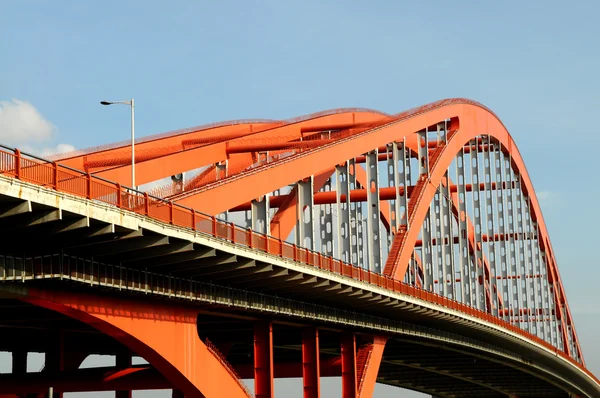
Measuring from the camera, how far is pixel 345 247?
187 feet

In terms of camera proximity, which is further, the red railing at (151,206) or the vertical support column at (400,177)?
the vertical support column at (400,177)

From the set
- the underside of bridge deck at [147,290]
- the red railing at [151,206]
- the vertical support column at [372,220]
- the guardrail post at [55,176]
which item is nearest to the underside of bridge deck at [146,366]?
the underside of bridge deck at [147,290]

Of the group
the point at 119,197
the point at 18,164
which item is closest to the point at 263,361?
the point at 119,197

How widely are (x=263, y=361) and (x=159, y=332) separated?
10203mm

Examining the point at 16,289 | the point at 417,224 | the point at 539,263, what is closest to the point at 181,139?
the point at 417,224

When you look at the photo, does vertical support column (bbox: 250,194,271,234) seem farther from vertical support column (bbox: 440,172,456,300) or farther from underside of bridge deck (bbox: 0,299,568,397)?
vertical support column (bbox: 440,172,456,300)

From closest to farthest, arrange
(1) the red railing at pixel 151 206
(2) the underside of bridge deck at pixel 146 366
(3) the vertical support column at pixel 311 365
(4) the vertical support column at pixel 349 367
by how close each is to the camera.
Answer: (1) the red railing at pixel 151 206 < (2) the underside of bridge deck at pixel 146 366 < (3) the vertical support column at pixel 311 365 < (4) the vertical support column at pixel 349 367

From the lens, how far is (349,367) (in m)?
54.3

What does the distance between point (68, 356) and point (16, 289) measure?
29549mm

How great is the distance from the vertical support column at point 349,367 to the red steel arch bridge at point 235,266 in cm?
7

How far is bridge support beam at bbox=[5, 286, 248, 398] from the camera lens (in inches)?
1235

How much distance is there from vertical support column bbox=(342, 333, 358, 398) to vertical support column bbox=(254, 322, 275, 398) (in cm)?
996

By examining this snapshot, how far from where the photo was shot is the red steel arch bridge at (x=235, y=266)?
2970 centimetres

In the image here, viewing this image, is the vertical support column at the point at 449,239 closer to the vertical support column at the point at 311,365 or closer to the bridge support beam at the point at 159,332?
the vertical support column at the point at 311,365
